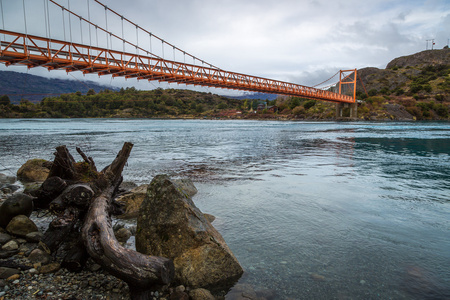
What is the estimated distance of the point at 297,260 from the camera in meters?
4.04

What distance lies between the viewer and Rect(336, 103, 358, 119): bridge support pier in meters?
81.1

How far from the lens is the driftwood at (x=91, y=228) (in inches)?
112

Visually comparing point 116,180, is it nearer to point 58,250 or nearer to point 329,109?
point 58,250

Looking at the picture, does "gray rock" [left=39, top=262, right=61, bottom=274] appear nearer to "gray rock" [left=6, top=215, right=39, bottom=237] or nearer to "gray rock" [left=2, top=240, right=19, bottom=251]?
"gray rock" [left=2, top=240, right=19, bottom=251]

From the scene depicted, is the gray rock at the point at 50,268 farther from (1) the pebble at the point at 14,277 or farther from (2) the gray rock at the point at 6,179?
(2) the gray rock at the point at 6,179

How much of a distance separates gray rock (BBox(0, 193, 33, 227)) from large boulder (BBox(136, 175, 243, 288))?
218cm

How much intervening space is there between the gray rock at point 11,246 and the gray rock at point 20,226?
0.99ft

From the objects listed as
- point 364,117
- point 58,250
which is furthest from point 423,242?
point 364,117

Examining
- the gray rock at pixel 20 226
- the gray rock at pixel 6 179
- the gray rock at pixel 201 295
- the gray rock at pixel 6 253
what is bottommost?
the gray rock at pixel 201 295

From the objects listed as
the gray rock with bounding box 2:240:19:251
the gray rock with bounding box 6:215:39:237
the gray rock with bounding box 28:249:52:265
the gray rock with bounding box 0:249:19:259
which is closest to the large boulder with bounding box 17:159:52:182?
the gray rock with bounding box 6:215:39:237

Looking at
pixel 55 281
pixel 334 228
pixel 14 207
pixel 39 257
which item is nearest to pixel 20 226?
pixel 14 207

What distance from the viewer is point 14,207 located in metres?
4.47

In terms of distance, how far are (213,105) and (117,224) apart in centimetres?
14391

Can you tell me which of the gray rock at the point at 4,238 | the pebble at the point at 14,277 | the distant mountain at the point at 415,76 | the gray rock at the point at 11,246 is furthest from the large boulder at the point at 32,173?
the distant mountain at the point at 415,76
